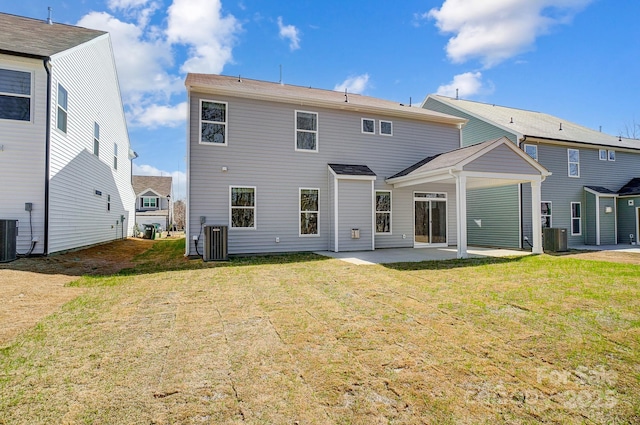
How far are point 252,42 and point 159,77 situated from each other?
661cm

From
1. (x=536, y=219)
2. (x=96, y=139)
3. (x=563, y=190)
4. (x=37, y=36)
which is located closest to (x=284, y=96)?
(x=37, y=36)

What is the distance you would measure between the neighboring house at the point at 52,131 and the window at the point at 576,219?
67.3 ft

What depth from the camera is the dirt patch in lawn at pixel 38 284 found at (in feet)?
13.4

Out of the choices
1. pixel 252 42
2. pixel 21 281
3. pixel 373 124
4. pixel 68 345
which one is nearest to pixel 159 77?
pixel 252 42

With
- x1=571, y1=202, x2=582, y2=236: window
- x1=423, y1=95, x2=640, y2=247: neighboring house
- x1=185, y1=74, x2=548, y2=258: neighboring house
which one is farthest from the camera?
x1=571, y1=202, x2=582, y2=236: window

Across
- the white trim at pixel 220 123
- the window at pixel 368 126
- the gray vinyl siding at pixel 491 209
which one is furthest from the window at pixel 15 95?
the gray vinyl siding at pixel 491 209

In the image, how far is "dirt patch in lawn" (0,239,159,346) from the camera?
4098 mm

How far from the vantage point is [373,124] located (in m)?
12.8

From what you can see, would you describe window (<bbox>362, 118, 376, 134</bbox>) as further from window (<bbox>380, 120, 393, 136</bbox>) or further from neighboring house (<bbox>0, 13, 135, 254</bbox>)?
neighboring house (<bbox>0, 13, 135, 254</bbox>)

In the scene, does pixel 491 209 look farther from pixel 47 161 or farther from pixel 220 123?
pixel 47 161

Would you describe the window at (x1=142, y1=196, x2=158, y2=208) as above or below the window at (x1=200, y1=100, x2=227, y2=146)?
below

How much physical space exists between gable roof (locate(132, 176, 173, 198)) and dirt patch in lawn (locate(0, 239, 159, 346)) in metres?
27.6

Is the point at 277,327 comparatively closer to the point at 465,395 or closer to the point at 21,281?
the point at 465,395

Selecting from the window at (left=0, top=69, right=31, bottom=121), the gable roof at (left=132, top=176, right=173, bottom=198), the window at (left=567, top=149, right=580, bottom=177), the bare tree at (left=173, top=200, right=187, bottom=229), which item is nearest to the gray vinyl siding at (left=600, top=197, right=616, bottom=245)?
the window at (left=567, top=149, right=580, bottom=177)
